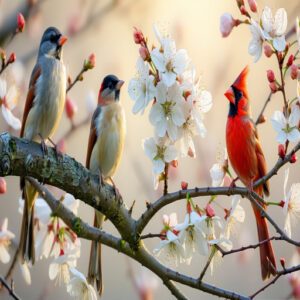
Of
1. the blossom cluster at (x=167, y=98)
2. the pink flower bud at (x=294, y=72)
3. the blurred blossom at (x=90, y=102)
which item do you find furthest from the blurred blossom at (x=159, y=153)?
the blurred blossom at (x=90, y=102)

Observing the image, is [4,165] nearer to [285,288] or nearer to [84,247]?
[84,247]

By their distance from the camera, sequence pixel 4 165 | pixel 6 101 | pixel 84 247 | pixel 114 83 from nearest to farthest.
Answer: pixel 4 165 < pixel 6 101 < pixel 114 83 < pixel 84 247

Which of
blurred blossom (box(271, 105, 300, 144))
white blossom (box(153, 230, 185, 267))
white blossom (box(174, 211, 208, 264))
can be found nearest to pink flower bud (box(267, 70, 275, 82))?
blurred blossom (box(271, 105, 300, 144))

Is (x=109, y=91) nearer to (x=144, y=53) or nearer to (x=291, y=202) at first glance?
(x=144, y=53)

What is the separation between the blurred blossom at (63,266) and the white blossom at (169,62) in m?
0.90

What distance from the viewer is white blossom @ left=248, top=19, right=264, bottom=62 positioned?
2383 mm

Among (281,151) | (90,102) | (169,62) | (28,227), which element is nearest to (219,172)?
(281,151)

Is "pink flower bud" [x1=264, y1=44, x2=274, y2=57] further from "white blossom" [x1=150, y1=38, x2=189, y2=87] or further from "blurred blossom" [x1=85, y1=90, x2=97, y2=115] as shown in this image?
"blurred blossom" [x1=85, y1=90, x2=97, y2=115]

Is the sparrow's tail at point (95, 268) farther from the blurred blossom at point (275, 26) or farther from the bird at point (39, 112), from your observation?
the blurred blossom at point (275, 26)

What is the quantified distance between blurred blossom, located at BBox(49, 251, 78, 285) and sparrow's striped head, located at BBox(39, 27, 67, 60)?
0.85 m

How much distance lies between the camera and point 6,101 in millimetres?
2764

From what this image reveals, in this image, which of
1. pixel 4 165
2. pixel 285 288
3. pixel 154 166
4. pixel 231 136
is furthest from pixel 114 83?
pixel 285 288

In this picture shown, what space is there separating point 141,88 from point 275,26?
0.47 m

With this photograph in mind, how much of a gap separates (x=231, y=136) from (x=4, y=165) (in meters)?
1.24
